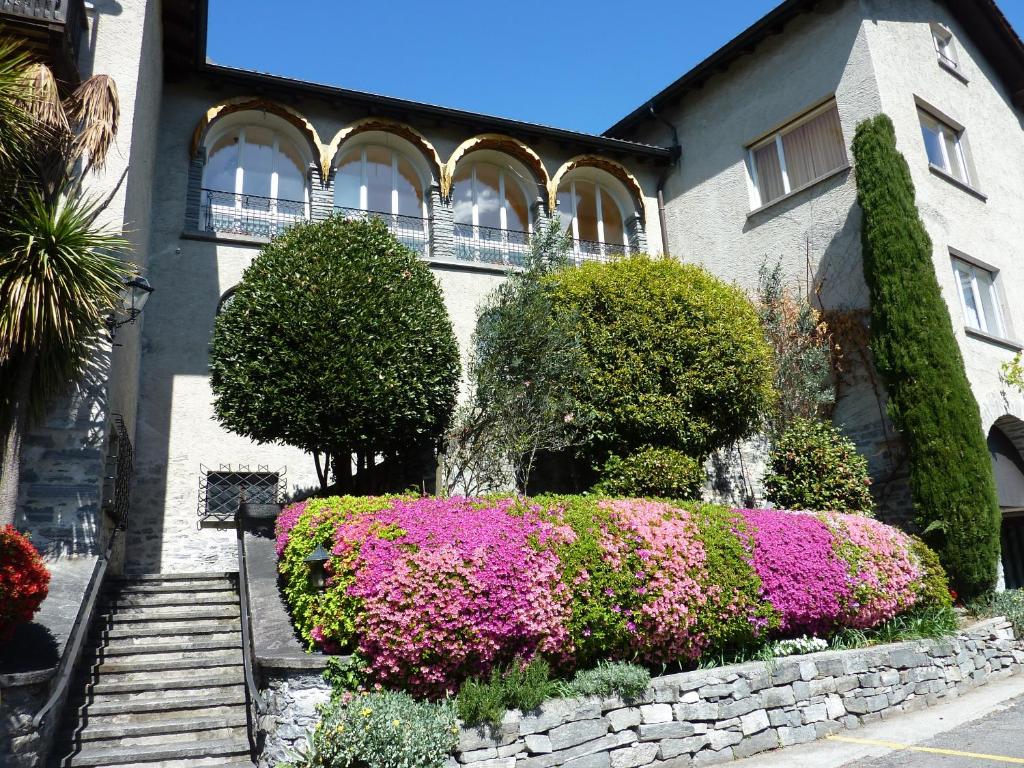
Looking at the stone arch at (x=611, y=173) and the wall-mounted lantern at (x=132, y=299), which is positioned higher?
the stone arch at (x=611, y=173)

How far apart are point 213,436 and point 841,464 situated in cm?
897

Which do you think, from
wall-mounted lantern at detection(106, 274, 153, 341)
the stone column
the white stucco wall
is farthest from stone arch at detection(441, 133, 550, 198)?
wall-mounted lantern at detection(106, 274, 153, 341)

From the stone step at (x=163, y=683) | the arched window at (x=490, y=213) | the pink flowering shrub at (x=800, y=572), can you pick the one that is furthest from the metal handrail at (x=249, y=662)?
the arched window at (x=490, y=213)

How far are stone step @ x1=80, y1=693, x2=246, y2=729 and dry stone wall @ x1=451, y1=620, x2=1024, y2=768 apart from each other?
91.3 inches

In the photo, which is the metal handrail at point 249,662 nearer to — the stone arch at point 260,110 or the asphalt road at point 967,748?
the asphalt road at point 967,748

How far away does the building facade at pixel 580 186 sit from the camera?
35.4 feet

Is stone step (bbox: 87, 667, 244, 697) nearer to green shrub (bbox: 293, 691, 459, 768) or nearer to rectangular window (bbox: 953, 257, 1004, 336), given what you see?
green shrub (bbox: 293, 691, 459, 768)

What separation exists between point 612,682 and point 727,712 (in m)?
1.35

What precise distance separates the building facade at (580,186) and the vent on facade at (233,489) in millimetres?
32

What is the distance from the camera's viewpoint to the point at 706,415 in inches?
401

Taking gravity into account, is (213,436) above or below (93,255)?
below

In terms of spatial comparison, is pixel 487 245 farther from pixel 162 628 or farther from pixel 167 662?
pixel 167 662

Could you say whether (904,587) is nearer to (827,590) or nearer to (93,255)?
(827,590)

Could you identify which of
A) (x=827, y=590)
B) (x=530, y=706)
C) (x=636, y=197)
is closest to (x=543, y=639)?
(x=530, y=706)
